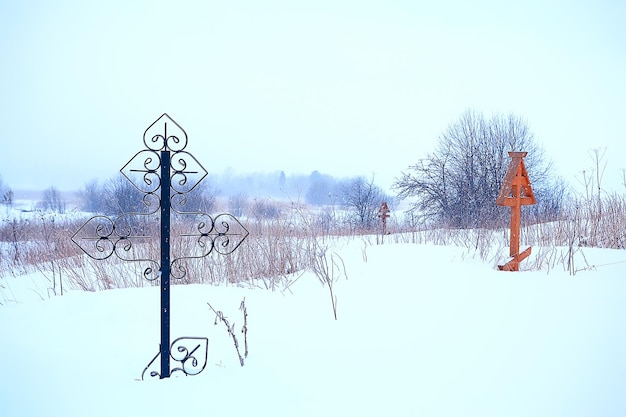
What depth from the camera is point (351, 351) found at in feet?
7.93

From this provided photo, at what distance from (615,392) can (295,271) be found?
3666mm

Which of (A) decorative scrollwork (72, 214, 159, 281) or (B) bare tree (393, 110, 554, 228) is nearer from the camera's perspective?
(A) decorative scrollwork (72, 214, 159, 281)

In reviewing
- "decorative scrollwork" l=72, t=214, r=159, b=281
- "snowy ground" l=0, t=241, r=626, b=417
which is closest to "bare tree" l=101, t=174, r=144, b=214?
"decorative scrollwork" l=72, t=214, r=159, b=281

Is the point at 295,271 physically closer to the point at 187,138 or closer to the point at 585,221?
the point at 187,138

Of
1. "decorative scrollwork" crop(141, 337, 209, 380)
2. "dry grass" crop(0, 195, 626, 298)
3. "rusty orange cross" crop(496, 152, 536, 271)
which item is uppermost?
"rusty orange cross" crop(496, 152, 536, 271)

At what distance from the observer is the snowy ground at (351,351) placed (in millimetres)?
1894

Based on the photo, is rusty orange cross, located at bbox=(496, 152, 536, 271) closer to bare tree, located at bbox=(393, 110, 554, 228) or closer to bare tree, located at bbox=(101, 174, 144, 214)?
bare tree, located at bbox=(101, 174, 144, 214)

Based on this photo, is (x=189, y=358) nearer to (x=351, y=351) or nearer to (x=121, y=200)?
(x=351, y=351)

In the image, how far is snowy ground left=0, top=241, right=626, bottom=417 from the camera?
6.21ft

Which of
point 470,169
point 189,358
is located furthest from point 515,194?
point 470,169

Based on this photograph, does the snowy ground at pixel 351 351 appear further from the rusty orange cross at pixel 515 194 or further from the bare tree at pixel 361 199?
the bare tree at pixel 361 199

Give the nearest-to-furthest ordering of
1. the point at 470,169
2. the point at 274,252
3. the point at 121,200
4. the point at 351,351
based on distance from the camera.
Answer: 1. the point at 351,351
2. the point at 274,252
3. the point at 121,200
4. the point at 470,169

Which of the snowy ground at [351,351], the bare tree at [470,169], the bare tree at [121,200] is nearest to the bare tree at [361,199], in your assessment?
the bare tree at [470,169]

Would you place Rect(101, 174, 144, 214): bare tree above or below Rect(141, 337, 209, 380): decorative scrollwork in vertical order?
above
